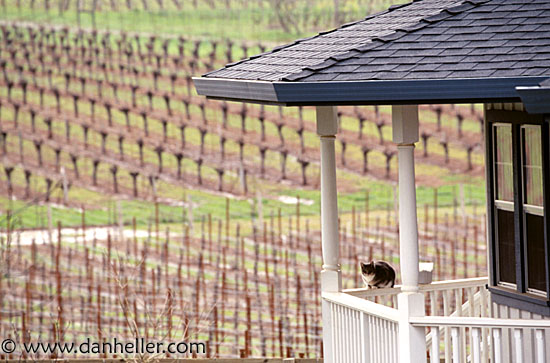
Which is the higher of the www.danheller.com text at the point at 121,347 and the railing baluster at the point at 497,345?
the railing baluster at the point at 497,345

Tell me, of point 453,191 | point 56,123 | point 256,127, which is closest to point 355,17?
point 256,127

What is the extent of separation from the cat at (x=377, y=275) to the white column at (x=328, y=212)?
0.38 m

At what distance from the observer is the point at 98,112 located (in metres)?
22.2

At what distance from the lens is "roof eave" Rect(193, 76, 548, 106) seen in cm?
500

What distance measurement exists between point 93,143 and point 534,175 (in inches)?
641

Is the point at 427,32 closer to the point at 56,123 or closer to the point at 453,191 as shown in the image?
the point at 453,191

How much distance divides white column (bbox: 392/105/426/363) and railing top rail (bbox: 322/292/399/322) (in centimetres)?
15

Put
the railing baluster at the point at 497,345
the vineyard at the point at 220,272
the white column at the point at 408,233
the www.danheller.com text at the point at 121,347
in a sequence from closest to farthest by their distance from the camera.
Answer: the railing baluster at the point at 497,345, the white column at the point at 408,233, the www.danheller.com text at the point at 121,347, the vineyard at the point at 220,272

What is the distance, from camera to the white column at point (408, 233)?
213 inches

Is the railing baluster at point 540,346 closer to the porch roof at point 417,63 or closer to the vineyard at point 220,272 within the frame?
the porch roof at point 417,63

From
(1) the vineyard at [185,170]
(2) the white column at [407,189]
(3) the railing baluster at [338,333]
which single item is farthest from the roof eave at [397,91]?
(1) the vineyard at [185,170]

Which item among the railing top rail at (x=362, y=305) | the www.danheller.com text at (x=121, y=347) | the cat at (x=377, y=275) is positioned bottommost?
the www.danheller.com text at (x=121, y=347)
